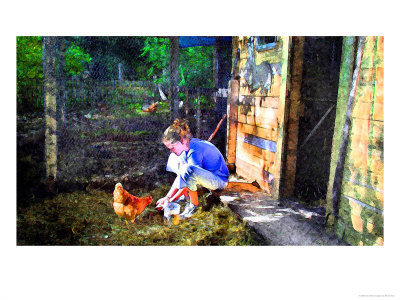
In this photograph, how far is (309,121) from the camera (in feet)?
12.8

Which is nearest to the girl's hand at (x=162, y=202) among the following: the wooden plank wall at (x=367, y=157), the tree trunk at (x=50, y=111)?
the tree trunk at (x=50, y=111)

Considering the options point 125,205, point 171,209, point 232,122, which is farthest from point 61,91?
point 232,122

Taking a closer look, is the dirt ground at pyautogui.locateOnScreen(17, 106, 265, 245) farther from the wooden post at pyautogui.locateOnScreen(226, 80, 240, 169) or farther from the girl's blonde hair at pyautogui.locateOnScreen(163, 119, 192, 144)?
the wooden post at pyautogui.locateOnScreen(226, 80, 240, 169)

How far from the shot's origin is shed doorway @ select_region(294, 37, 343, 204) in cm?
370

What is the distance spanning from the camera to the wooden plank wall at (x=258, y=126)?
3.82 m

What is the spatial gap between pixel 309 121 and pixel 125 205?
2.53m

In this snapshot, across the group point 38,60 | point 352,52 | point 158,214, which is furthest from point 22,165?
point 352,52

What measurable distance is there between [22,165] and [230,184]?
2.57 meters

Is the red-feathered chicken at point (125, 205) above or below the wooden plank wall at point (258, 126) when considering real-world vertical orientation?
below

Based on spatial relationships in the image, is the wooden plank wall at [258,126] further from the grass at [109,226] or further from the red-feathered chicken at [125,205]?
the red-feathered chicken at [125,205]

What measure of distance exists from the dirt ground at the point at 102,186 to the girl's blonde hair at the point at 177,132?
0.09m

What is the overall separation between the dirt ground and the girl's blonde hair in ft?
0.29

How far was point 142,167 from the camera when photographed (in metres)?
3.86

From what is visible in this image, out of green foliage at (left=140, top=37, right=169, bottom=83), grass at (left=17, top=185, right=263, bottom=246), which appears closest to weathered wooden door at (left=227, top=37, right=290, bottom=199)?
grass at (left=17, top=185, right=263, bottom=246)
